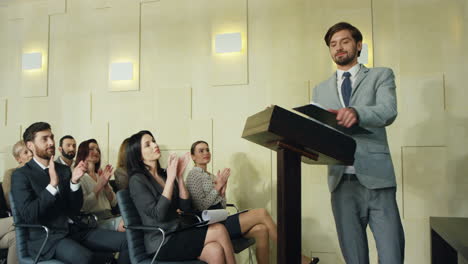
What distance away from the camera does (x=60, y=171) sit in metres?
3.50

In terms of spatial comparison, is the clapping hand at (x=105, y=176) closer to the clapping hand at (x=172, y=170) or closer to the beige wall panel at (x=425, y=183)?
the clapping hand at (x=172, y=170)

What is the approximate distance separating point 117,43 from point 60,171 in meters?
2.37

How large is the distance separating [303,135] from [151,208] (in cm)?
160

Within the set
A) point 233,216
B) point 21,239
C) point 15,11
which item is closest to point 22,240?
point 21,239

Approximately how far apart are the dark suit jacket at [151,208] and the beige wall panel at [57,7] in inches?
134

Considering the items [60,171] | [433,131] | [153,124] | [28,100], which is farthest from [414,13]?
[28,100]

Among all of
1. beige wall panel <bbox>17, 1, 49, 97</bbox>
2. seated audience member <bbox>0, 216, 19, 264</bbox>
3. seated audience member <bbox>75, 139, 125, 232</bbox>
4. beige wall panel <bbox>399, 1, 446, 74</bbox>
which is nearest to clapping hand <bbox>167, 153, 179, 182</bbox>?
seated audience member <bbox>75, 139, 125, 232</bbox>

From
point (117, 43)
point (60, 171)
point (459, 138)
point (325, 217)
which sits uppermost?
point (117, 43)

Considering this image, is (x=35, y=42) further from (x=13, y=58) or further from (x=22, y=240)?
(x=22, y=240)

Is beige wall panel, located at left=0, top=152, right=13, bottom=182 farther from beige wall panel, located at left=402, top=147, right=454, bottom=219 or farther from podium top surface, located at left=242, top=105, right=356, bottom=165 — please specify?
podium top surface, located at left=242, top=105, right=356, bottom=165

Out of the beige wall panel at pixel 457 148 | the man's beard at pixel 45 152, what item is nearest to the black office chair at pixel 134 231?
the man's beard at pixel 45 152

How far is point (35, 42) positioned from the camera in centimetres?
574

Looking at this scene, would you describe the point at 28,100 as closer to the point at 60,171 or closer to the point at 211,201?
the point at 60,171

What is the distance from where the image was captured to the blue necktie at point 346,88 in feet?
8.20
